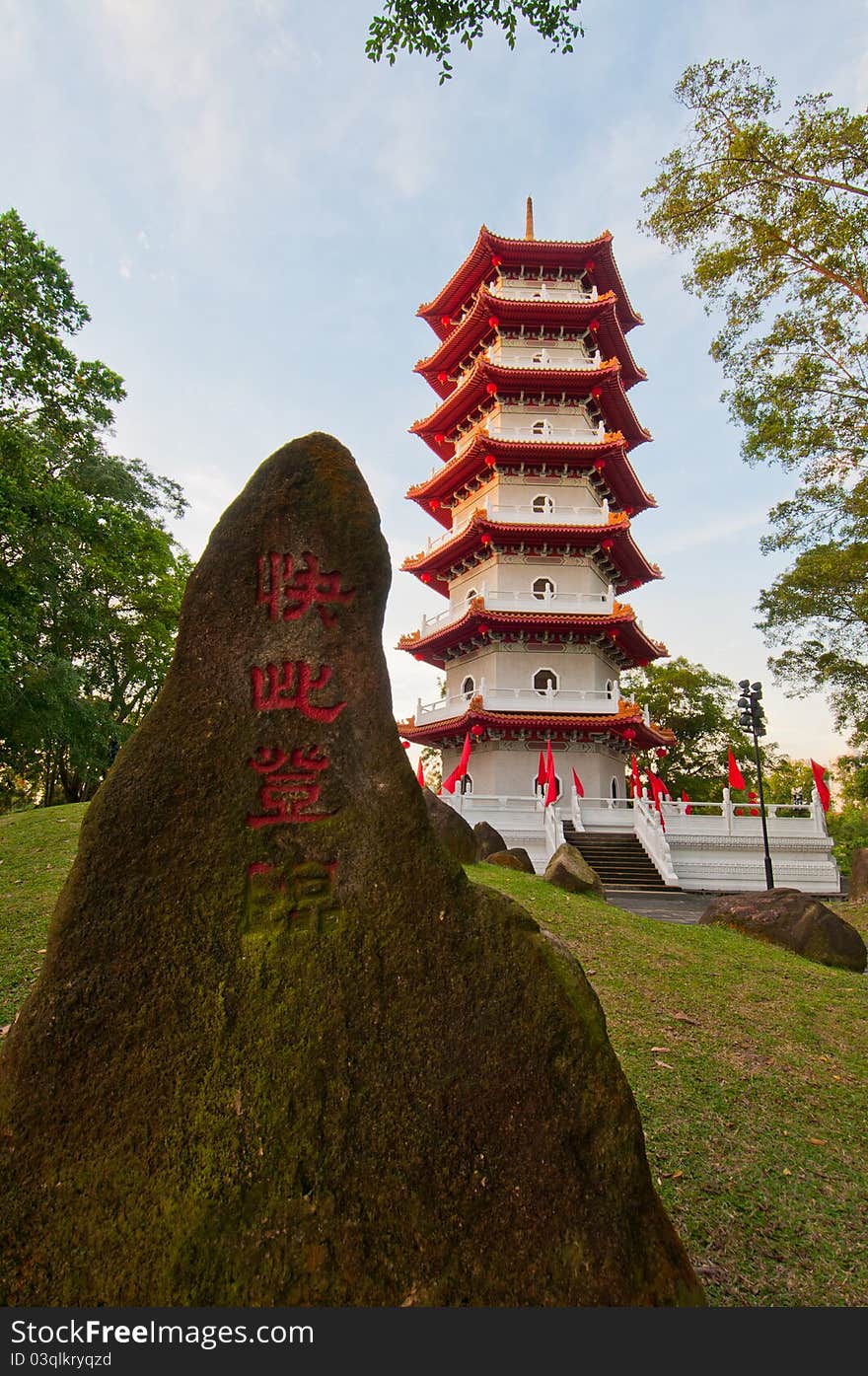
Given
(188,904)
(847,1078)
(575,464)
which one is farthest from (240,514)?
(575,464)

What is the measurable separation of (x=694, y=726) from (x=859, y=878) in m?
17.8

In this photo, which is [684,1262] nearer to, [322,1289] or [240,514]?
[322,1289]

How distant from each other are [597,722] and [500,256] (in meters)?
16.0

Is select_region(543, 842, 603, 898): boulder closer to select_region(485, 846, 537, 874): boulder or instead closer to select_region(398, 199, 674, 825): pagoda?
select_region(485, 846, 537, 874): boulder

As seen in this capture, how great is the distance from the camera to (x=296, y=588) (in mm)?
2801

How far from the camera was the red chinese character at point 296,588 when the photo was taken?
2777 millimetres

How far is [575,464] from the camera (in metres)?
22.0

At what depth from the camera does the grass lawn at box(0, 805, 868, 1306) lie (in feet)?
9.35

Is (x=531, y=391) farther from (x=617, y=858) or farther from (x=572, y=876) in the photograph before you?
(x=572, y=876)

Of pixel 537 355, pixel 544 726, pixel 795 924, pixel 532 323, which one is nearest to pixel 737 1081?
pixel 795 924

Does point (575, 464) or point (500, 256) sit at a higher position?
point (500, 256)

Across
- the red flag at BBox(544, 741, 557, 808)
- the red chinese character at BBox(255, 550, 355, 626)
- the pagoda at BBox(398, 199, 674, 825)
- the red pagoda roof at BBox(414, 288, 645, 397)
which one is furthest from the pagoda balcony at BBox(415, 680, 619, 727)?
the red chinese character at BBox(255, 550, 355, 626)

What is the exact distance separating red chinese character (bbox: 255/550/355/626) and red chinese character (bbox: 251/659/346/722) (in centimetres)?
21

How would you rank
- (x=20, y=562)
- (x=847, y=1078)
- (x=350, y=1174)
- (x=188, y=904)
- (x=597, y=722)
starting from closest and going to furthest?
(x=350, y=1174) < (x=188, y=904) < (x=847, y=1078) < (x=20, y=562) < (x=597, y=722)
